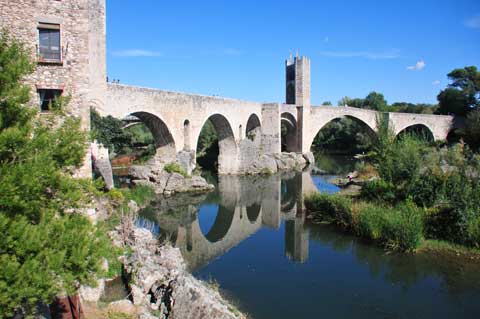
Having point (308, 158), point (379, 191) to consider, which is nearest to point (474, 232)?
point (379, 191)

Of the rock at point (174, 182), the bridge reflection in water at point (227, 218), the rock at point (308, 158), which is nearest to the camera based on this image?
the bridge reflection in water at point (227, 218)

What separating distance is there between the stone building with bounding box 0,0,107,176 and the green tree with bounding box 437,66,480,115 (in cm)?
4306

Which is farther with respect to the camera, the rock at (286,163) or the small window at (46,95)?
the rock at (286,163)

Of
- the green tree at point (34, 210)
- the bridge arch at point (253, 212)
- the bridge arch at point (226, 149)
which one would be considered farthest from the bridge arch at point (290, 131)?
the green tree at point (34, 210)

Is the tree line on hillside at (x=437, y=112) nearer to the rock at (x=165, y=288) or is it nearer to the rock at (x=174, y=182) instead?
the rock at (x=174, y=182)

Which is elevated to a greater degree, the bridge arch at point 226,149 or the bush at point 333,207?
the bridge arch at point 226,149

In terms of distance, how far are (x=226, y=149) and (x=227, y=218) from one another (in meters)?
12.1

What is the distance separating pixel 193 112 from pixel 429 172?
39.7 ft

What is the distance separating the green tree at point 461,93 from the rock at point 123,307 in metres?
43.4

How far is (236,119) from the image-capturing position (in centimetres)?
2641

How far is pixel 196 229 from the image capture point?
13719mm

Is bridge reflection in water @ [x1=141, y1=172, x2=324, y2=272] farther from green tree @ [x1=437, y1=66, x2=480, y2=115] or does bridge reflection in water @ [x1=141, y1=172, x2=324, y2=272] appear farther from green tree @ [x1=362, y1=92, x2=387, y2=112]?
green tree @ [x1=362, y1=92, x2=387, y2=112]

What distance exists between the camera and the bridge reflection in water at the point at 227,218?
458 inches

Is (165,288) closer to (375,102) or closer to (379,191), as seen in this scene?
(379,191)
